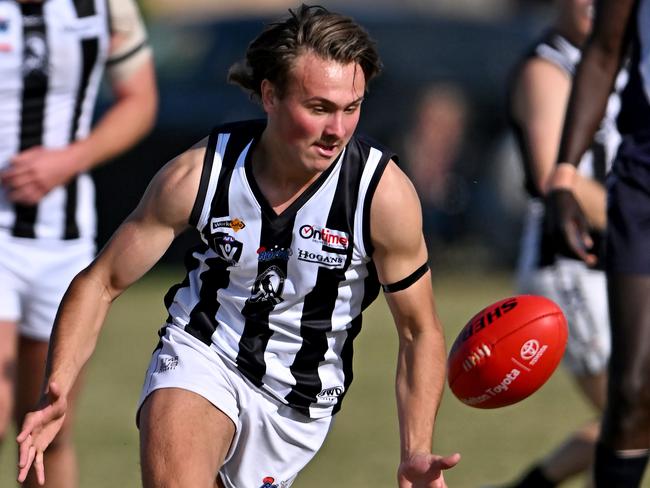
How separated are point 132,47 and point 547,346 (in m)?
2.26

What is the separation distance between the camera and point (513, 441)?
26.3 feet

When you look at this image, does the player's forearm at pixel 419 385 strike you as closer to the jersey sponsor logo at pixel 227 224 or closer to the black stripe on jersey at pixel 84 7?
the jersey sponsor logo at pixel 227 224

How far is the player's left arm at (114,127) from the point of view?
569 cm

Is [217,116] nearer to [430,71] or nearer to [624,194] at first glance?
[430,71]

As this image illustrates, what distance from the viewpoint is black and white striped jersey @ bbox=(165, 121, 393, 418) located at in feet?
14.7

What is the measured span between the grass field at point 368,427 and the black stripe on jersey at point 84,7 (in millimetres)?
2299

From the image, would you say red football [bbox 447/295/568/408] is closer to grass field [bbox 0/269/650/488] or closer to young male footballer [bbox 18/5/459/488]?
young male footballer [bbox 18/5/459/488]

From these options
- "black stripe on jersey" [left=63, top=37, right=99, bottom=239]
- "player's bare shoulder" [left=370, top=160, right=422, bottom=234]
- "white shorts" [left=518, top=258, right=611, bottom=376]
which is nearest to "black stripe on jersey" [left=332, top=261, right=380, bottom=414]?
"player's bare shoulder" [left=370, top=160, right=422, bottom=234]

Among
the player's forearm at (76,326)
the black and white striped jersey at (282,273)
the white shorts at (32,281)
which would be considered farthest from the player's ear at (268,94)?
the white shorts at (32,281)

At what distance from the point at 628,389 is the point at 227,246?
4.45 feet

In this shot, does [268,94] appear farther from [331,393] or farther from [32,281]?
[32,281]

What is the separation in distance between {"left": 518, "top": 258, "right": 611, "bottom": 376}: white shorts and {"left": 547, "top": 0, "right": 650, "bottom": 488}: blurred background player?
146 centimetres

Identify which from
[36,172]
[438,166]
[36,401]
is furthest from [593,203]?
[438,166]

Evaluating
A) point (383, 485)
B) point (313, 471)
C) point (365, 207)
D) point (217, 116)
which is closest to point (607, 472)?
point (365, 207)
